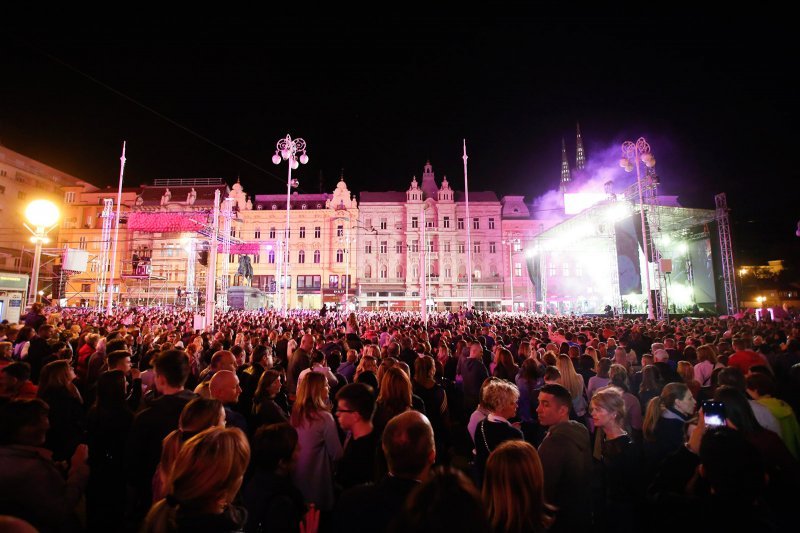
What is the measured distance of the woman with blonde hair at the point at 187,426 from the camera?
2701 millimetres

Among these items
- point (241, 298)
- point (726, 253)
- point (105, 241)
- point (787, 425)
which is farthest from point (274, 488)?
point (241, 298)

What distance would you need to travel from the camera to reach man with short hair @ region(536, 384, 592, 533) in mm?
2955

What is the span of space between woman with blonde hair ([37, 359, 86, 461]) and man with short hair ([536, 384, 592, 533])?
4.95m

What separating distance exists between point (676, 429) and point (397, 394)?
296 centimetres

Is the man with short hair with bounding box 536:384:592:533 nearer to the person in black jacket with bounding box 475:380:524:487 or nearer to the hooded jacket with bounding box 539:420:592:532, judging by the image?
the hooded jacket with bounding box 539:420:592:532

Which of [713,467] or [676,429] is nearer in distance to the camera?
[713,467]

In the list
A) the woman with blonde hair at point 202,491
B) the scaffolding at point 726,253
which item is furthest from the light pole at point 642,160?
the woman with blonde hair at point 202,491

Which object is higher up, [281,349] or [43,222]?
[43,222]

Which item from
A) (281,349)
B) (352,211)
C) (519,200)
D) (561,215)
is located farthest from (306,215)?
(281,349)

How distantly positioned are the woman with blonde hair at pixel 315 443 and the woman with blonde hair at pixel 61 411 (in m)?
2.79

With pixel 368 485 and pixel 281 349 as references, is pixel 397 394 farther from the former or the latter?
pixel 281 349

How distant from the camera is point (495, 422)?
12.5 ft

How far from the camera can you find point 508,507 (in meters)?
2.11

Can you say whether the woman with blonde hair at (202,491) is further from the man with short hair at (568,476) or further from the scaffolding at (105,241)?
the scaffolding at (105,241)
